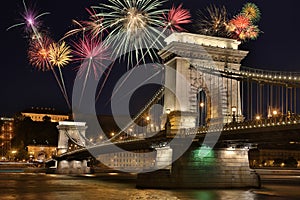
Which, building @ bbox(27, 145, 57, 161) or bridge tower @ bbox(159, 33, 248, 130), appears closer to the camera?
bridge tower @ bbox(159, 33, 248, 130)

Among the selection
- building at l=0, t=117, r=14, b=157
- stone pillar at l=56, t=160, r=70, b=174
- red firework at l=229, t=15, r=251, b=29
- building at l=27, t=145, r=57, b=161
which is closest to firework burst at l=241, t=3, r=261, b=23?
red firework at l=229, t=15, r=251, b=29

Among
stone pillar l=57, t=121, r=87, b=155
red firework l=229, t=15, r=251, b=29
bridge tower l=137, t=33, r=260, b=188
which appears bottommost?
stone pillar l=57, t=121, r=87, b=155

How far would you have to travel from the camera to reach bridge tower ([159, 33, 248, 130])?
50719 millimetres

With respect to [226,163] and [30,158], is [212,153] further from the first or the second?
[30,158]

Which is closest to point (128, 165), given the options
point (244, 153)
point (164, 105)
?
point (164, 105)

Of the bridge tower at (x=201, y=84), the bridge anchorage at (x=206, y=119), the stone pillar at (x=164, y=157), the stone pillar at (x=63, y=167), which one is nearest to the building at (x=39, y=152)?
the stone pillar at (x=63, y=167)

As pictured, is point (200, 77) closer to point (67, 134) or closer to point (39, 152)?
point (67, 134)

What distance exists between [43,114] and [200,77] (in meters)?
141

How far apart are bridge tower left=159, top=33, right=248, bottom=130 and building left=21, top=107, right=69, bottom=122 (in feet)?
453

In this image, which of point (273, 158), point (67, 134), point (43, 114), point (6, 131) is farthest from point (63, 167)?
point (6, 131)

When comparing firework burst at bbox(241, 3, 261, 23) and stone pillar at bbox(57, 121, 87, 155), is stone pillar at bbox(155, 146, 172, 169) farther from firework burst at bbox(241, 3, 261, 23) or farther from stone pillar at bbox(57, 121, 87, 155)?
stone pillar at bbox(57, 121, 87, 155)

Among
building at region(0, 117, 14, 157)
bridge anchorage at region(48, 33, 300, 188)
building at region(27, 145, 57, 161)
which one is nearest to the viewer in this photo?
bridge anchorage at region(48, 33, 300, 188)

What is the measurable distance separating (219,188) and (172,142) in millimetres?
5807

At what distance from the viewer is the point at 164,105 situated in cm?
5462
